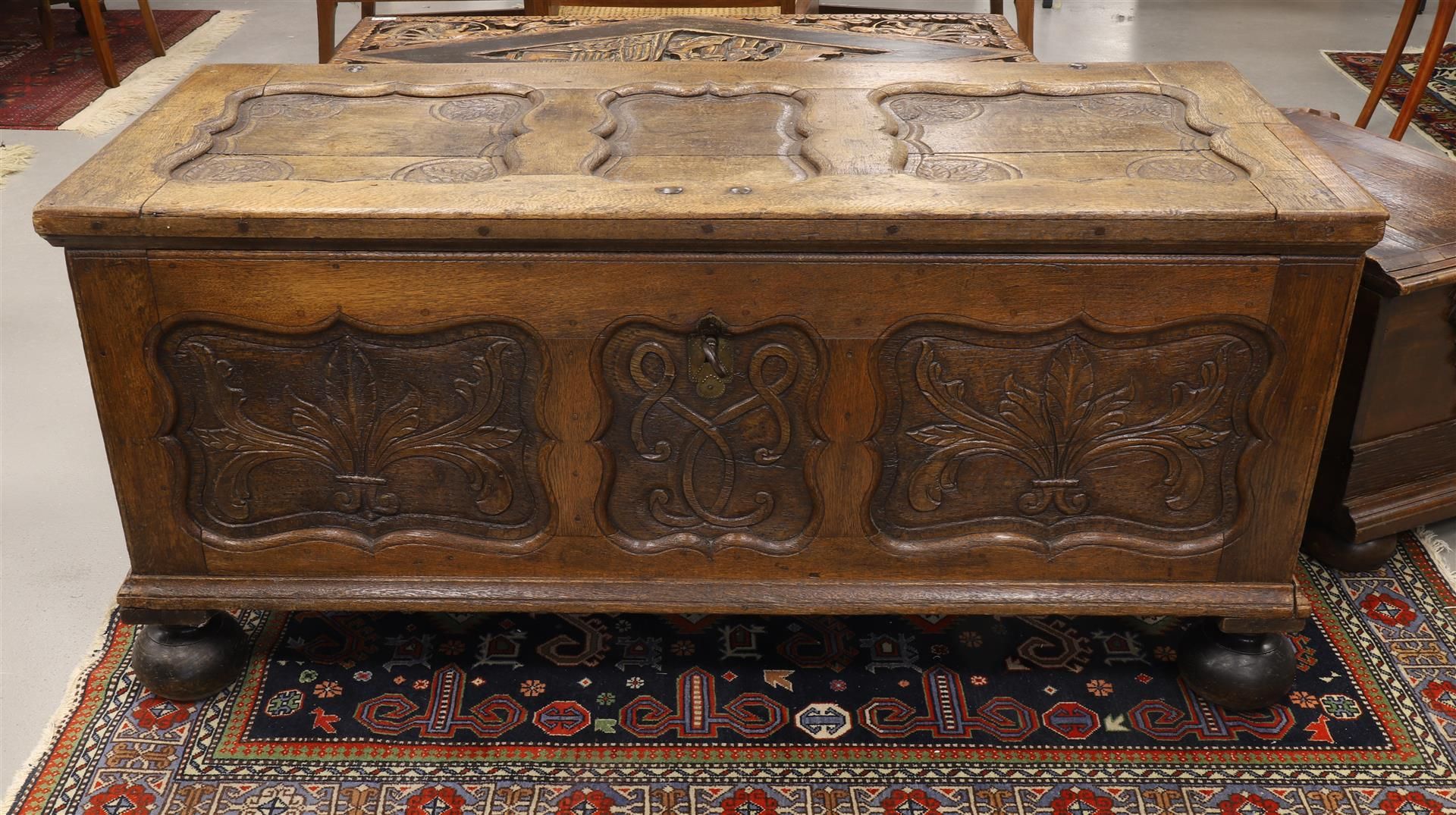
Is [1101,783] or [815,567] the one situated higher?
[815,567]

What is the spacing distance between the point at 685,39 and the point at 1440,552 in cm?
163

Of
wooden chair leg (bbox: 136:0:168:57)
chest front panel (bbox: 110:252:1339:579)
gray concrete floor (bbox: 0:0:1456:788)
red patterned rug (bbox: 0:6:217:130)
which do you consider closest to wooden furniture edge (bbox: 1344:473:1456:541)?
gray concrete floor (bbox: 0:0:1456:788)

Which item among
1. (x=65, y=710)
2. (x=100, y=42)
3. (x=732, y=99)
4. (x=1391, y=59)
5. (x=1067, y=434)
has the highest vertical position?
(x=732, y=99)

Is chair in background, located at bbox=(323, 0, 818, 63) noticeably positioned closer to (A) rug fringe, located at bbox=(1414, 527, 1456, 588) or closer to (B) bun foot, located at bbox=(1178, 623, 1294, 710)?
(A) rug fringe, located at bbox=(1414, 527, 1456, 588)

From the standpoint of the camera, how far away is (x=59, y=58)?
15.2 feet

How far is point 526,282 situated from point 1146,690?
103cm

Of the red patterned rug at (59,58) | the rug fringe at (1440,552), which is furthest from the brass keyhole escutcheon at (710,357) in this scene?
the red patterned rug at (59,58)

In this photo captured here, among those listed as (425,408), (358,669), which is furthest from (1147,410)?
(358,669)

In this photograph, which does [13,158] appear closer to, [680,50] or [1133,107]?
[680,50]

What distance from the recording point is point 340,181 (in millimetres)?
1604

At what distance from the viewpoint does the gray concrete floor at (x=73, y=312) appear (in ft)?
6.53

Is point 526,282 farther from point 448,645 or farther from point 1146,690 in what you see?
point 1146,690

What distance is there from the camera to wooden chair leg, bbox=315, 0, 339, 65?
11.4ft

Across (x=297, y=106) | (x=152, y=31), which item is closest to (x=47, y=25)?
(x=152, y=31)
